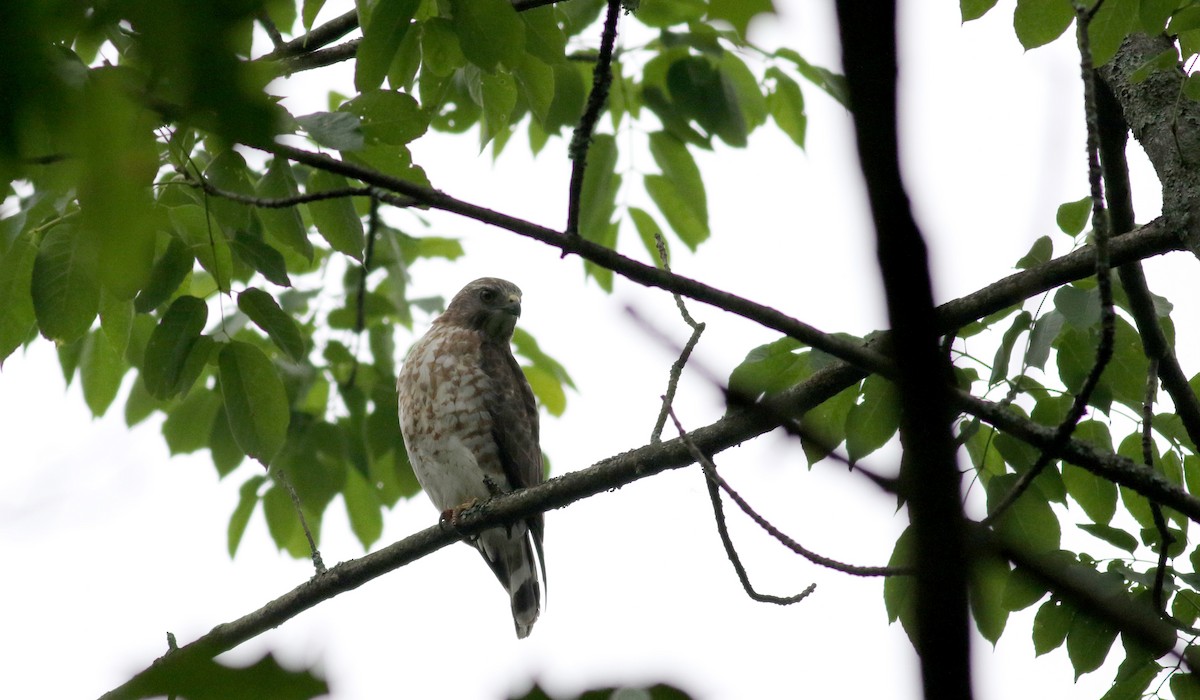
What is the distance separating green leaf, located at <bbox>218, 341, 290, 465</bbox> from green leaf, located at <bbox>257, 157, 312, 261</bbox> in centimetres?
43

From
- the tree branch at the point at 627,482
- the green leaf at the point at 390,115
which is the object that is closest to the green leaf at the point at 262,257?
the green leaf at the point at 390,115

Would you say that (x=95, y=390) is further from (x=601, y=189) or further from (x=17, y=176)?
(x=17, y=176)

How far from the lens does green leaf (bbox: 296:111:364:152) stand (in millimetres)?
2992

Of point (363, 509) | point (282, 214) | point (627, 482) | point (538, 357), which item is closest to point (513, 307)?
point (538, 357)

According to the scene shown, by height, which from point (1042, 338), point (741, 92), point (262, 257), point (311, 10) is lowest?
point (1042, 338)

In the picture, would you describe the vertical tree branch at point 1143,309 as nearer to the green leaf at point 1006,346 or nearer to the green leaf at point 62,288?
the green leaf at point 1006,346

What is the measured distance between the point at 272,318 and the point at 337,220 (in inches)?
16.5

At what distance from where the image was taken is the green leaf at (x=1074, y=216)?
3.78 m

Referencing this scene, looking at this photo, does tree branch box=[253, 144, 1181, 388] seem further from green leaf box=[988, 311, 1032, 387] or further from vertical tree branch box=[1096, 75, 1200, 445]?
vertical tree branch box=[1096, 75, 1200, 445]

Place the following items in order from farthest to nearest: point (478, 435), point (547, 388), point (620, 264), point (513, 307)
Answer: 1. point (513, 307)
2. point (547, 388)
3. point (478, 435)
4. point (620, 264)

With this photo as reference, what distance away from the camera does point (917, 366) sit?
104 centimetres

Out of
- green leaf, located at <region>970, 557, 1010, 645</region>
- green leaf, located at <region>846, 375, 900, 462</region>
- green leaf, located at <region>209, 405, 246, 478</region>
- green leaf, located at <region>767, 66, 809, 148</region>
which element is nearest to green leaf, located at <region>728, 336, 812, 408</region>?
green leaf, located at <region>846, 375, 900, 462</region>

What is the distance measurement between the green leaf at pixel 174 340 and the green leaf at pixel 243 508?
2604 millimetres

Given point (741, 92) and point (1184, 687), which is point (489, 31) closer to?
point (1184, 687)
